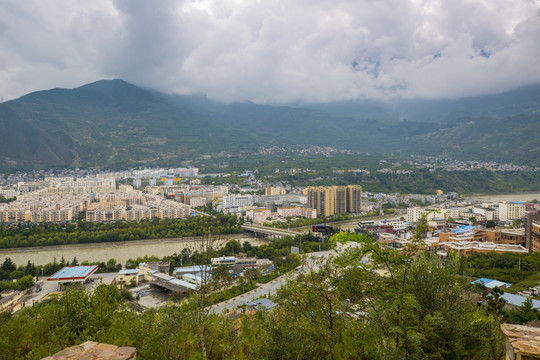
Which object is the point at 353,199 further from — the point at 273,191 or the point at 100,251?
the point at 100,251

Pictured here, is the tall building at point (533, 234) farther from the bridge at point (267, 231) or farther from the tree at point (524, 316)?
the bridge at point (267, 231)

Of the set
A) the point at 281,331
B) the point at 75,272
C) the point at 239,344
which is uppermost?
the point at 281,331

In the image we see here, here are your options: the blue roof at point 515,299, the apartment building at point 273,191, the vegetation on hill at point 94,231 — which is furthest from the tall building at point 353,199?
the blue roof at point 515,299

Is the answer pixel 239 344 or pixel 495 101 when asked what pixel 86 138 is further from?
pixel 495 101

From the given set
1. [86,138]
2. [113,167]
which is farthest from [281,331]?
[86,138]

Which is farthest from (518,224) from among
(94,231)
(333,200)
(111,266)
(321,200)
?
(94,231)

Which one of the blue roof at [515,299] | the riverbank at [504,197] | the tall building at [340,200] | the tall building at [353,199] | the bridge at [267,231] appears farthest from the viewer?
the riverbank at [504,197]
